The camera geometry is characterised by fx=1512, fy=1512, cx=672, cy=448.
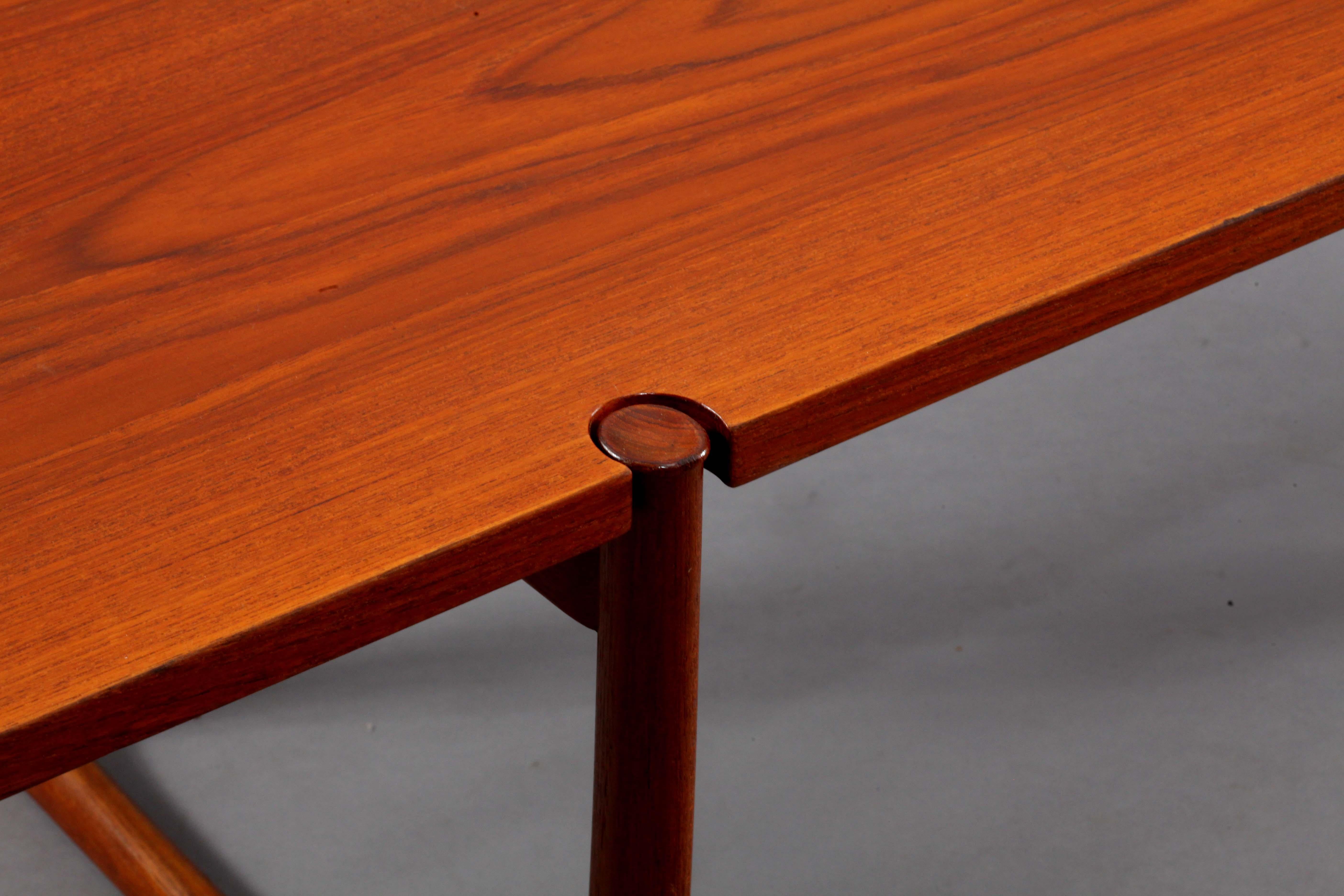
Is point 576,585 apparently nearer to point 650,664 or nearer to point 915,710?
point 650,664

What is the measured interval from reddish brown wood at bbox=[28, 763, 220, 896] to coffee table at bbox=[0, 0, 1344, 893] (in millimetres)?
562

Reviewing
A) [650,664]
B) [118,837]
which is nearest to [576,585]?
[650,664]

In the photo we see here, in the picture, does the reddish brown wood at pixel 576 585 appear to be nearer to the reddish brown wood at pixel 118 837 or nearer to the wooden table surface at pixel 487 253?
the wooden table surface at pixel 487 253

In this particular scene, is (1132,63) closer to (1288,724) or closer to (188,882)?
(1288,724)

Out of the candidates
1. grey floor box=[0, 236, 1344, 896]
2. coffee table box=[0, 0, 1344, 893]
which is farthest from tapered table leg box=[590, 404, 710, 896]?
grey floor box=[0, 236, 1344, 896]

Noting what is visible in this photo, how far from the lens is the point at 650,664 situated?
1.98 ft

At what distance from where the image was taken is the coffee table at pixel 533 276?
51cm

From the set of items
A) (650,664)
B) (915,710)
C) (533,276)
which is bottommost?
(915,710)

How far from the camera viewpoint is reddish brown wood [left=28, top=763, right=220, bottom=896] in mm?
1102

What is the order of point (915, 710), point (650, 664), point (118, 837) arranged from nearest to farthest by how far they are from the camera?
point (650, 664) → point (118, 837) → point (915, 710)

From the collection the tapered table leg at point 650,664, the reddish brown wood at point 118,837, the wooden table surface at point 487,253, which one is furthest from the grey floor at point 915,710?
the wooden table surface at point 487,253

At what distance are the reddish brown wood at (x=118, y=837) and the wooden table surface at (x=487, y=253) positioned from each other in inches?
22.0

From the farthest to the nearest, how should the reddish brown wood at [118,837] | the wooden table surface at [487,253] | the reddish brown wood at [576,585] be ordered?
the reddish brown wood at [118,837] → the reddish brown wood at [576,585] → the wooden table surface at [487,253]

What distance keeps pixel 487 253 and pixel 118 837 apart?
69 centimetres
